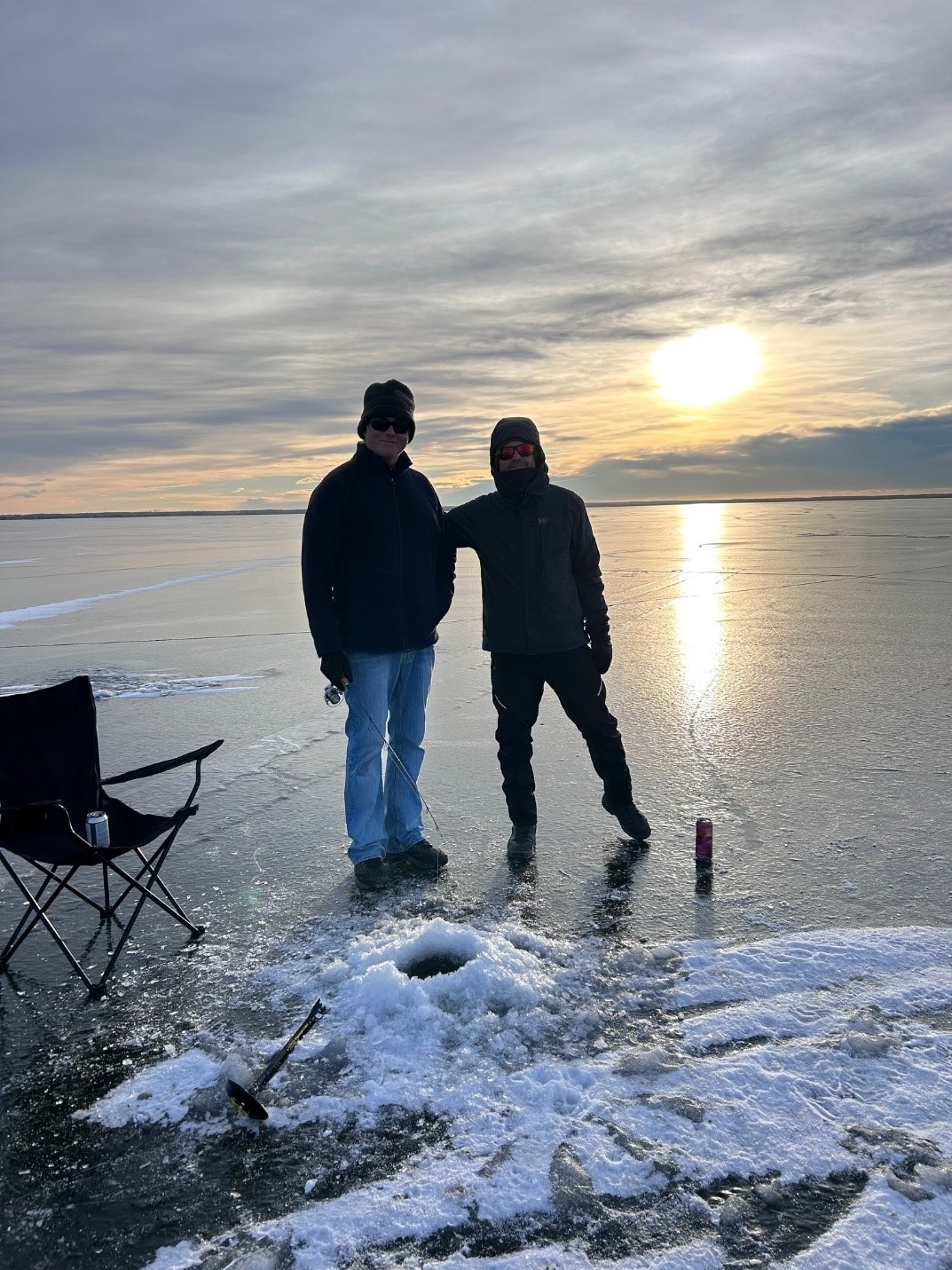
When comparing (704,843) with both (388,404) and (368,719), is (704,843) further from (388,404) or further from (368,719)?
(388,404)

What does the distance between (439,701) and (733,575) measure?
12426 mm

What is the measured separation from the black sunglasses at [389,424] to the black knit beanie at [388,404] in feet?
0.05

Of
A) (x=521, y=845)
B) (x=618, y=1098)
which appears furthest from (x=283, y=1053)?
(x=521, y=845)

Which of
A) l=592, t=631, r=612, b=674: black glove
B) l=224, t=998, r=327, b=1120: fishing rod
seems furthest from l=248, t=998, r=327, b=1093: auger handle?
l=592, t=631, r=612, b=674: black glove

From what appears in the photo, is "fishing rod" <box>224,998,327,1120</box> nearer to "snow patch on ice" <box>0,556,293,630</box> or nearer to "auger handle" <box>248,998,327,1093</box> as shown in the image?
"auger handle" <box>248,998,327,1093</box>

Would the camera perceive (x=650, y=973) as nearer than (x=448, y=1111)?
No

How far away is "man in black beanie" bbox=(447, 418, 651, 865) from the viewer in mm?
4613

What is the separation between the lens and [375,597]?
4.50 m

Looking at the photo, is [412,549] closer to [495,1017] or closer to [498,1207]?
[495,1017]

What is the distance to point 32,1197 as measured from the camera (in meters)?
2.40

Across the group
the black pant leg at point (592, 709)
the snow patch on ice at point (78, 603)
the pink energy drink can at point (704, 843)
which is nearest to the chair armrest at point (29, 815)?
the black pant leg at point (592, 709)

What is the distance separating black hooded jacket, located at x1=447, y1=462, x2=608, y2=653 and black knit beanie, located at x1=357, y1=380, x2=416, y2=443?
1.93ft

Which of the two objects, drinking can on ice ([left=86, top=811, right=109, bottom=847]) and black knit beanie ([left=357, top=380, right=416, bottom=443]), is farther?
black knit beanie ([left=357, top=380, right=416, bottom=443])

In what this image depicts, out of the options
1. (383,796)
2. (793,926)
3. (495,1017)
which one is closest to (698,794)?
(793,926)
